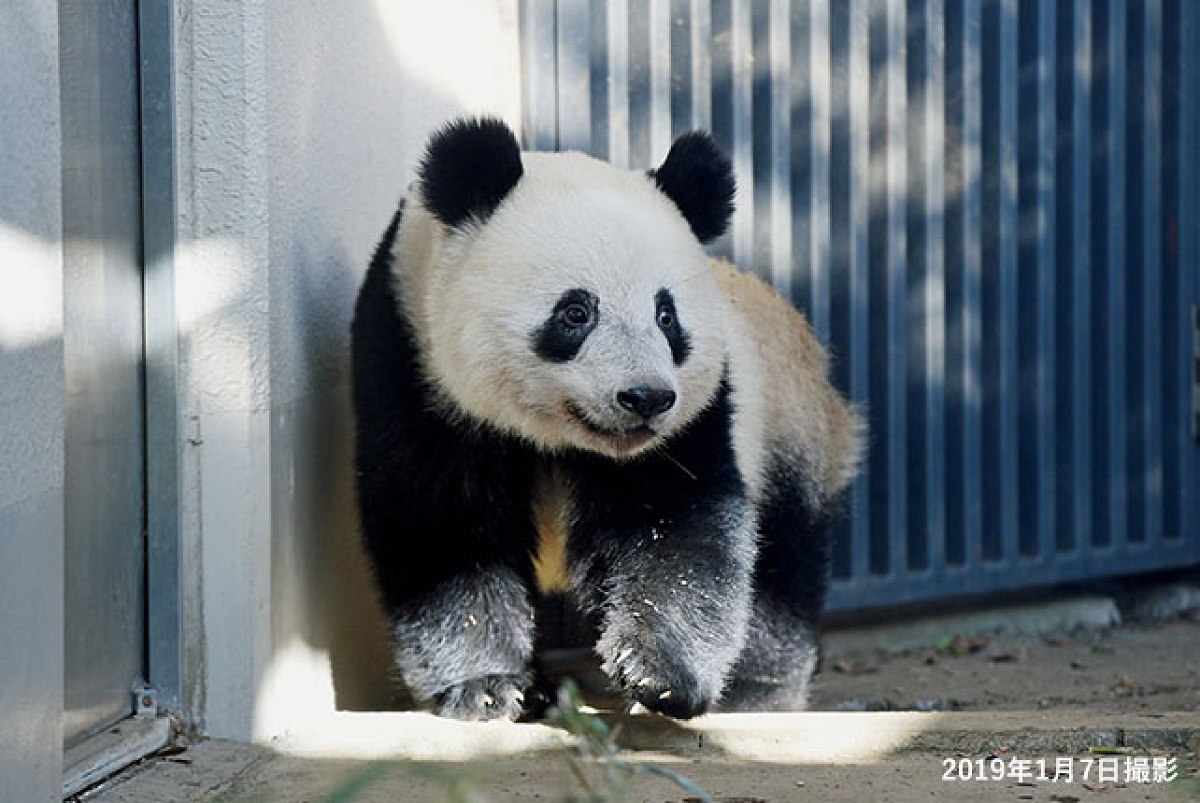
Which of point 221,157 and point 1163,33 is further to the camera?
point 1163,33

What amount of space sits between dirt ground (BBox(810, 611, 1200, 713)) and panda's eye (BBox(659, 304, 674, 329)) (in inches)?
76.0

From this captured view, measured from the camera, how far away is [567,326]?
12.3 ft

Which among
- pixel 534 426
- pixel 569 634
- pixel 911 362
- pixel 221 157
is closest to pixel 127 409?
pixel 221 157

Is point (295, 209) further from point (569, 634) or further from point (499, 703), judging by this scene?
point (569, 634)

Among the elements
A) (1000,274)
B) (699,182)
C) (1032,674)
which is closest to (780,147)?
(1000,274)

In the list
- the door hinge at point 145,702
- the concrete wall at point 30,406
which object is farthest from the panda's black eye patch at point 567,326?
the concrete wall at point 30,406

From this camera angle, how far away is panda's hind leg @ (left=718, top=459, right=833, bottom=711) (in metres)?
4.81

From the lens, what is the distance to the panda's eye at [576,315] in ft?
12.2

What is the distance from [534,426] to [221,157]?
102cm

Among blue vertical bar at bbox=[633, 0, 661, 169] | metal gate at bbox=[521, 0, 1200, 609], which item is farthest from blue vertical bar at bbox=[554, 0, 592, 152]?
blue vertical bar at bbox=[633, 0, 661, 169]

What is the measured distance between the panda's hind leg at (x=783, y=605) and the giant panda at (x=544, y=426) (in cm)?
77

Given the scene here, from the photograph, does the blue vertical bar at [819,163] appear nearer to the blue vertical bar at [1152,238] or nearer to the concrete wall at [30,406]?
the blue vertical bar at [1152,238]

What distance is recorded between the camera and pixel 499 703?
3.95 meters

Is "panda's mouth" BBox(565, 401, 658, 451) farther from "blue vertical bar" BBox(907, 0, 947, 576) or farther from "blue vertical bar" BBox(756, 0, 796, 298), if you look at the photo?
"blue vertical bar" BBox(907, 0, 947, 576)
